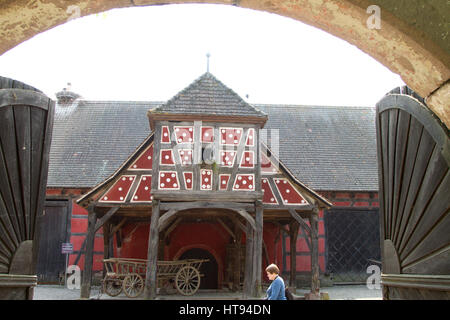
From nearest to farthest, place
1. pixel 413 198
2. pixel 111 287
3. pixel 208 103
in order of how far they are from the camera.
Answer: pixel 413 198 → pixel 111 287 → pixel 208 103

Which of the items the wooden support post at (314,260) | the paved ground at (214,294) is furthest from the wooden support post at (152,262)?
the wooden support post at (314,260)

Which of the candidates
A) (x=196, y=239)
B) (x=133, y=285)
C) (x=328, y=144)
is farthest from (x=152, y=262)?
(x=328, y=144)

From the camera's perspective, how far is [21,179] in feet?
11.0

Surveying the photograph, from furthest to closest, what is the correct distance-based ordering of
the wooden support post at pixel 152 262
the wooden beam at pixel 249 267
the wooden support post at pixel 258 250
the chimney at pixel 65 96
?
the chimney at pixel 65 96, the wooden beam at pixel 249 267, the wooden support post at pixel 258 250, the wooden support post at pixel 152 262

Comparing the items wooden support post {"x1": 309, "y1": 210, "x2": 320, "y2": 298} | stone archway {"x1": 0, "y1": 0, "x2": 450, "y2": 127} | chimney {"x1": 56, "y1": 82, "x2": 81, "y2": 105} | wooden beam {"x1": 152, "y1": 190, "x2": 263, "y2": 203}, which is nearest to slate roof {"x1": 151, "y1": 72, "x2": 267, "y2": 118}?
wooden beam {"x1": 152, "y1": 190, "x2": 263, "y2": 203}

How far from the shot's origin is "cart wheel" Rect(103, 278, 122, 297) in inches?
449

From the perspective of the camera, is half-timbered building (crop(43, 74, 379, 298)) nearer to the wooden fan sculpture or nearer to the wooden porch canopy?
the wooden porch canopy

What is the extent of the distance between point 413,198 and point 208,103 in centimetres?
898

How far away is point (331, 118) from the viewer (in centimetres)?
1920

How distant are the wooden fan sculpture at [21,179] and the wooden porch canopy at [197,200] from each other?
734cm

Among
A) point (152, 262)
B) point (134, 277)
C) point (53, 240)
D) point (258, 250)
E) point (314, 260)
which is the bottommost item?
point (134, 277)

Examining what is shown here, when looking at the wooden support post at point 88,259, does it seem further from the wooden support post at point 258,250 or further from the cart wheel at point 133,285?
the wooden support post at point 258,250

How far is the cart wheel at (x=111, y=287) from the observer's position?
1141 centimetres

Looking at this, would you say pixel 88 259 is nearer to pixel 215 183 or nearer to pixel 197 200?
pixel 197 200
